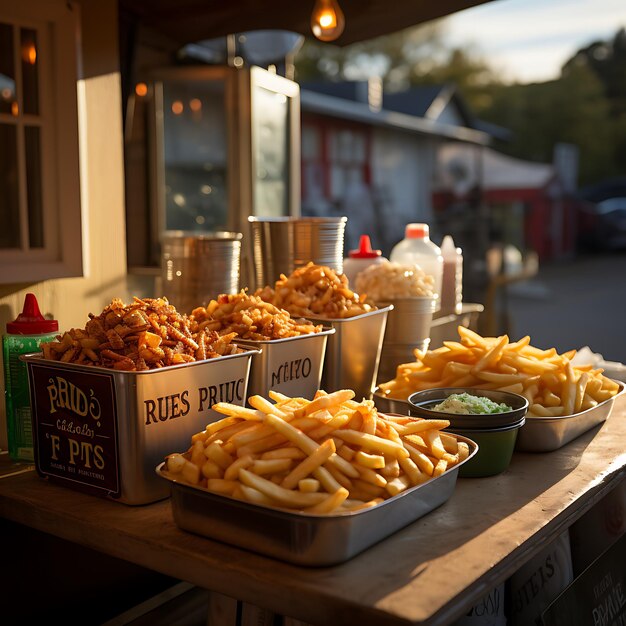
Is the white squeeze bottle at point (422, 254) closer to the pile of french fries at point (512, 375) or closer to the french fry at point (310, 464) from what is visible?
the pile of french fries at point (512, 375)

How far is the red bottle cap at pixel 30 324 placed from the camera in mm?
1780

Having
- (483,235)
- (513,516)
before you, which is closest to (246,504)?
(513,516)

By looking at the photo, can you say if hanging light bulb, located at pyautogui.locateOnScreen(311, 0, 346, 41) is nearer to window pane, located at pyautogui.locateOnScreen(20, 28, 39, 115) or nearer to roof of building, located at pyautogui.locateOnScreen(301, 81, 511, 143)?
window pane, located at pyautogui.locateOnScreen(20, 28, 39, 115)

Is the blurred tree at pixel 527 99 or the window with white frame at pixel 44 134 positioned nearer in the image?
the window with white frame at pixel 44 134

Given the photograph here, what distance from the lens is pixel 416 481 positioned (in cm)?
140

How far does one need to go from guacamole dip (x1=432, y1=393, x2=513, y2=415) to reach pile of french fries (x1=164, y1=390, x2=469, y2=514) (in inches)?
8.4

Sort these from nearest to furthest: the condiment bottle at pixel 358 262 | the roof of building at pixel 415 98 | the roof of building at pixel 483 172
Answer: the condiment bottle at pixel 358 262
the roof of building at pixel 415 98
the roof of building at pixel 483 172

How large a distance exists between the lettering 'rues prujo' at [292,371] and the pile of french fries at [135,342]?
7.5 inches

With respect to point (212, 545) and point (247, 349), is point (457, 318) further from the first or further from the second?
point (212, 545)

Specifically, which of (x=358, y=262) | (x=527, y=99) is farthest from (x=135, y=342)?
(x=527, y=99)

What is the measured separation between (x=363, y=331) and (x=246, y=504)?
1.00m

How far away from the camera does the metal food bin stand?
148 centimetres

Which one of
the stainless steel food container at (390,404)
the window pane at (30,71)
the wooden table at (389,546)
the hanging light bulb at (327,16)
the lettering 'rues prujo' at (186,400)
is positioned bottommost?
the wooden table at (389,546)

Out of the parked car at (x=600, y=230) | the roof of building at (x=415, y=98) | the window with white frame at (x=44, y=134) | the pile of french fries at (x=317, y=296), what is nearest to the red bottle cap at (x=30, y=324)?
the window with white frame at (x=44, y=134)
